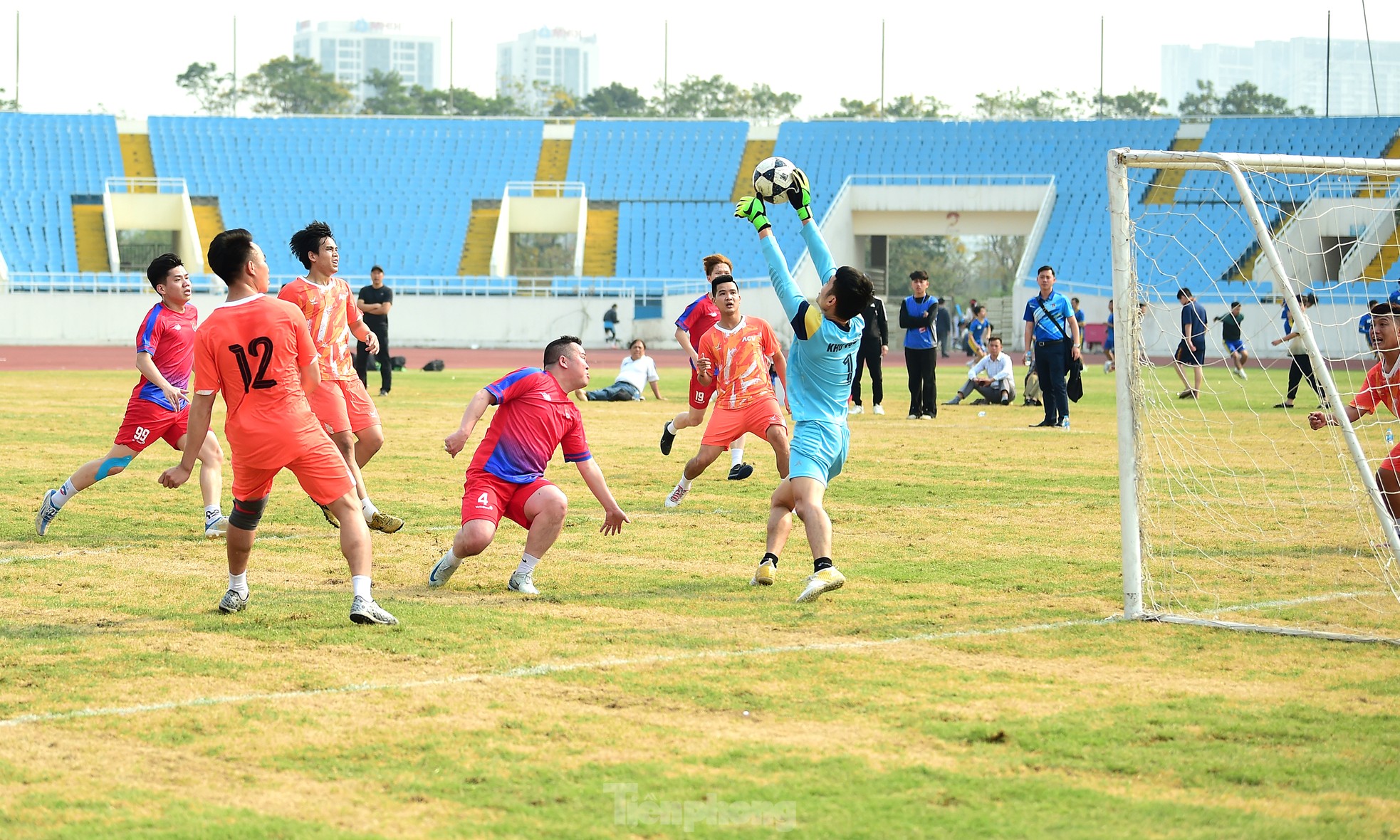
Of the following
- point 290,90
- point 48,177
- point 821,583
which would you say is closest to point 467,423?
point 821,583

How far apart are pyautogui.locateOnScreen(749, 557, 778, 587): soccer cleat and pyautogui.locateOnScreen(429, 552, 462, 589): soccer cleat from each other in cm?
159

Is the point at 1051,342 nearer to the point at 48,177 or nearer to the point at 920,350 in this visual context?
the point at 920,350

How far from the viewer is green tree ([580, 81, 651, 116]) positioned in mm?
87562

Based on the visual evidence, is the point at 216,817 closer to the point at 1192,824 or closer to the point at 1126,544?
the point at 1192,824

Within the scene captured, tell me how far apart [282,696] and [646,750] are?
156cm

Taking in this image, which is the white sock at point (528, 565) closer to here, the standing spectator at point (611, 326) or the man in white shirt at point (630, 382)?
the man in white shirt at point (630, 382)

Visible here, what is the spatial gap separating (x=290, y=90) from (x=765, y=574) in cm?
7840

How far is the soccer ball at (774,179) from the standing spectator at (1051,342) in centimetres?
996

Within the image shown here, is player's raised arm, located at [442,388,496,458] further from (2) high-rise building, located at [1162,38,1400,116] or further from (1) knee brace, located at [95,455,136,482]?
(2) high-rise building, located at [1162,38,1400,116]

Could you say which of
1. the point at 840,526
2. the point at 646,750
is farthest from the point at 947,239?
the point at 646,750

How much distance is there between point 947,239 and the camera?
81.2m

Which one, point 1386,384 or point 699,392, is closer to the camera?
point 1386,384

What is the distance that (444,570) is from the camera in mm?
7707

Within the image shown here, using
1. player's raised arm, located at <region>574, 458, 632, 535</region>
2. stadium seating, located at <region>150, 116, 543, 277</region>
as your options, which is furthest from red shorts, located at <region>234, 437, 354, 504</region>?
stadium seating, located at <region>150, 116, 543, 277</region>
